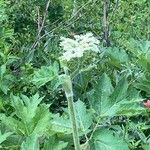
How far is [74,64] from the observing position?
5.78ft

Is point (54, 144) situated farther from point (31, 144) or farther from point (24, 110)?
point (24, 110)

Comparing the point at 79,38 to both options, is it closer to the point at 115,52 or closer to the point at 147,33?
the point at 115,52

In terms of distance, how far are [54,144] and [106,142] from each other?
20 cm

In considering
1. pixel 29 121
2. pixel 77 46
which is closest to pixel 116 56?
pixel 29 121

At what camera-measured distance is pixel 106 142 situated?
1940 mm

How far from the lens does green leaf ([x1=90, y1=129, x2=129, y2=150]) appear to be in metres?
1.91

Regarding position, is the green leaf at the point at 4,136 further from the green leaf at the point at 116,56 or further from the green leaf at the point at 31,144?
the green leaf at the point at 116,56

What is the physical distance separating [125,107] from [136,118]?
0.59 meters

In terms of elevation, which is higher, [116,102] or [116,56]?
[116,102]

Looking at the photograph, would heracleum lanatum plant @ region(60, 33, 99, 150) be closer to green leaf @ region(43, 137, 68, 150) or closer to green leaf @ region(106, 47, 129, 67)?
green leaf @ region(43, 137, 68, 150)

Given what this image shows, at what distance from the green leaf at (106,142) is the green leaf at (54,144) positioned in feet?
0.37

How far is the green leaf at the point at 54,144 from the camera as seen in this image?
1.89 m

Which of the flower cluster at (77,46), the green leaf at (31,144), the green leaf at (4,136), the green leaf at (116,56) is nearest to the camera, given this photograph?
the flower cluster at (77,46)

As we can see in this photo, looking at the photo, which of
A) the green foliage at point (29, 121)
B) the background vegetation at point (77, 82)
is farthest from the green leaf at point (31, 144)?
the green foliage at point (29, 121)
